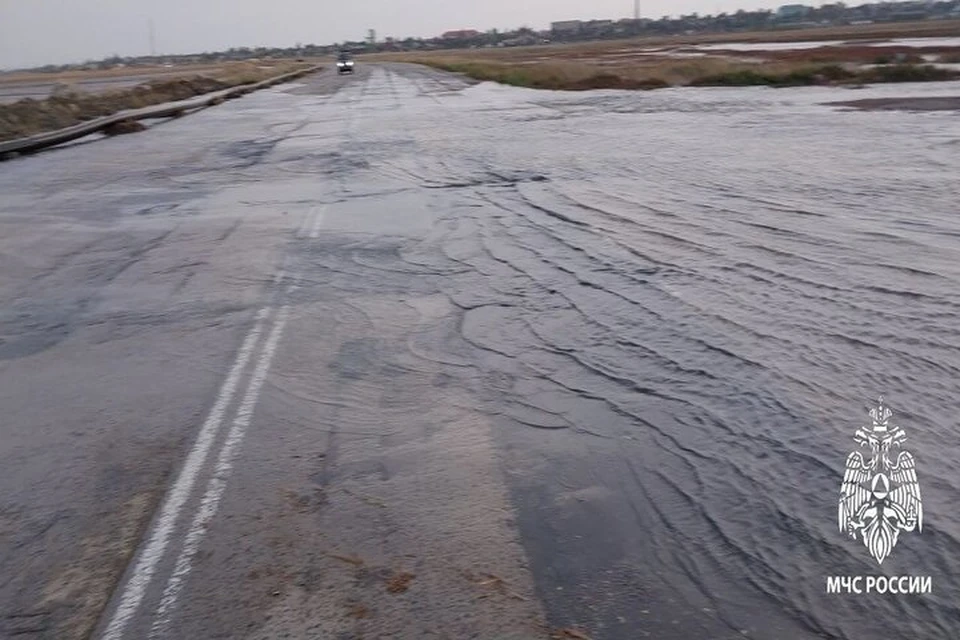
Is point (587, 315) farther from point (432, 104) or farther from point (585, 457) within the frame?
point (432, 104)

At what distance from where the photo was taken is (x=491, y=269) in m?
12.3

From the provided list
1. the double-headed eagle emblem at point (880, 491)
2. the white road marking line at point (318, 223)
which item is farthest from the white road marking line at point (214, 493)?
the white road marking line at point (318, 223)

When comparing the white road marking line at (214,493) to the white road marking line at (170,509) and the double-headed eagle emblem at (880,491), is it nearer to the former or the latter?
the white road marking line at (170,509)

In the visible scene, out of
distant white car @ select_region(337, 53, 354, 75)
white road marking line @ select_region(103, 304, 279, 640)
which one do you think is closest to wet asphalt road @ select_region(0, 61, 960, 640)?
white road marking line @ select_region(103, 304, 279, 640)

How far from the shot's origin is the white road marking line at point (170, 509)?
198 inches

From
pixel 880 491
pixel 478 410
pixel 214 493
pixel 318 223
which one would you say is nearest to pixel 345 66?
pixel 318 223

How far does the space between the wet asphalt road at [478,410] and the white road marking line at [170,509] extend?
0.07ft

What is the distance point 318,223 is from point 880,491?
1146cm

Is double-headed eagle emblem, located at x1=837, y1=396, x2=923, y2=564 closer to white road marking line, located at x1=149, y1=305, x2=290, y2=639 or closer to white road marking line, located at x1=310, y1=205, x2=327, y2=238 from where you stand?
white road marking line, located at x1=149, y1=305, x2=290, y2=639

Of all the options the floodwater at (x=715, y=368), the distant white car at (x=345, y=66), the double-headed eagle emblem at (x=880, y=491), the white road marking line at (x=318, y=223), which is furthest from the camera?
the distant white car at (x=345, y=66)

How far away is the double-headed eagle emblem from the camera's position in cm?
538

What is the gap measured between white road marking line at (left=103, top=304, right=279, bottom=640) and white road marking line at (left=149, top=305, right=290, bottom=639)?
0.11 metres

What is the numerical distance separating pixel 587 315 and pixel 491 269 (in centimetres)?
256

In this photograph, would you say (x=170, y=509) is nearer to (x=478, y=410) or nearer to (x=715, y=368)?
(x=478, y=410)
